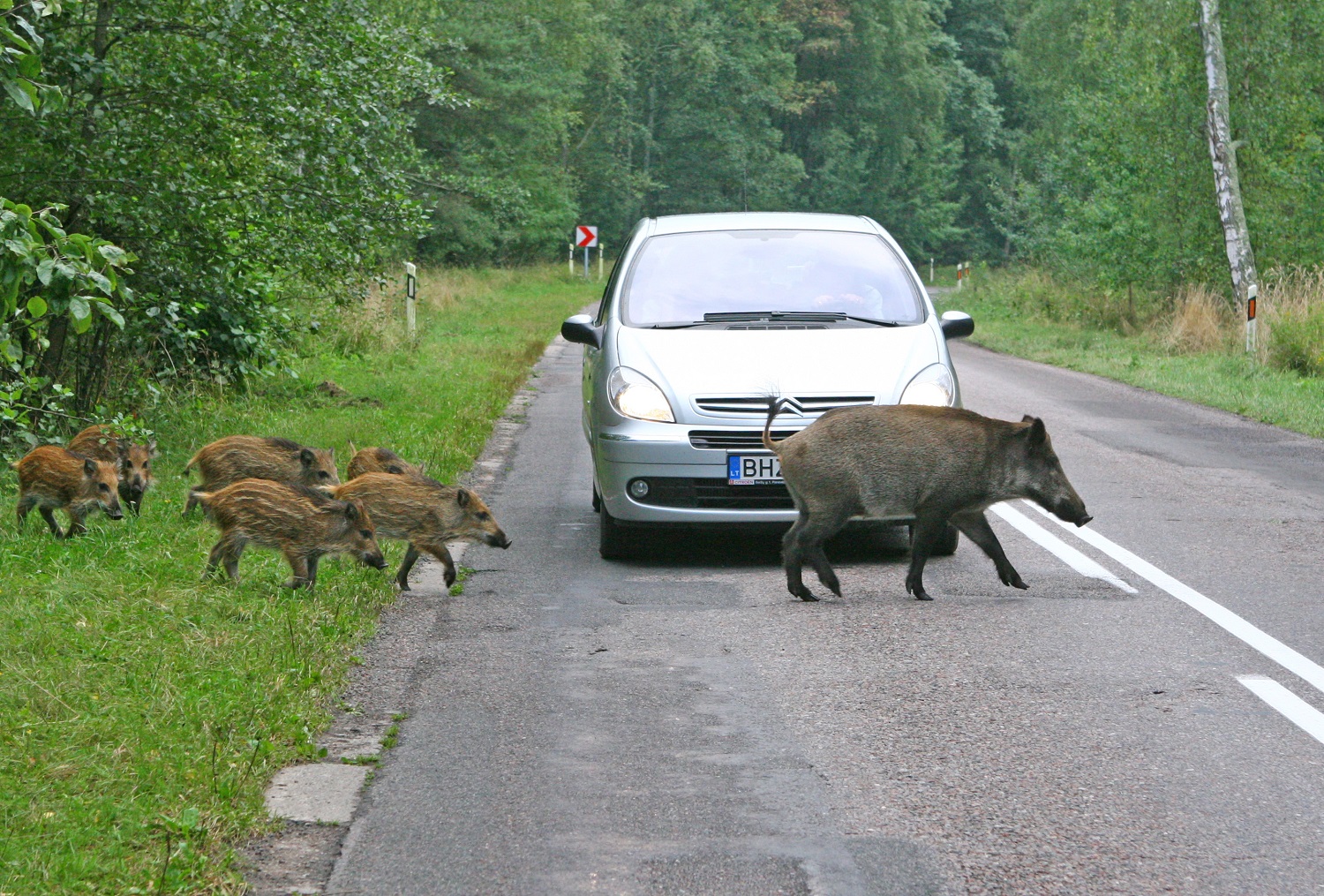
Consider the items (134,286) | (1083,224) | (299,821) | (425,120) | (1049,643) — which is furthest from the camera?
(425,120)

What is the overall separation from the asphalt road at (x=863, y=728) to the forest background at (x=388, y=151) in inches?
78.0

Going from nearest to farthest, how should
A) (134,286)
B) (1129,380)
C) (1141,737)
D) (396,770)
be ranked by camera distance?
(396,770)
(1141,737)
(134,286)
(1129,380)

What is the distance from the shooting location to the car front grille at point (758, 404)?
8.52m

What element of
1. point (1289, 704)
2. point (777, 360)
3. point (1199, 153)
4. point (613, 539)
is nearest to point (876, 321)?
point (777, 360)

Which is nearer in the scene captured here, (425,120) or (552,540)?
(552,540)

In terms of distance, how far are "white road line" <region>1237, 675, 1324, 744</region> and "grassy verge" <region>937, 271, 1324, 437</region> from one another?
1001 centimetres

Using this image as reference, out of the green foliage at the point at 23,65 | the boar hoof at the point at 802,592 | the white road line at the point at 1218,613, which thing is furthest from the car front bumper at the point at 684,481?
the green foliage at the point at 23,65

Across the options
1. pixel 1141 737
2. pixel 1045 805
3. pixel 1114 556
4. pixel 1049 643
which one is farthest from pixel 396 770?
pixel 1114 556

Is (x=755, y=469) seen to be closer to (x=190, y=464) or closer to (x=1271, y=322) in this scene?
(x=190, y=464)

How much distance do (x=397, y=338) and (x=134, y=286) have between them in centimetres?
1031

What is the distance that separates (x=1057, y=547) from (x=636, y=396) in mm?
2714

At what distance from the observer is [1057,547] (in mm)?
9461

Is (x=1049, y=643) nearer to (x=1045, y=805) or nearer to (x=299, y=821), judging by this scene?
(x=1045, y=805)

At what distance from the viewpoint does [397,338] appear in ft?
74.8
